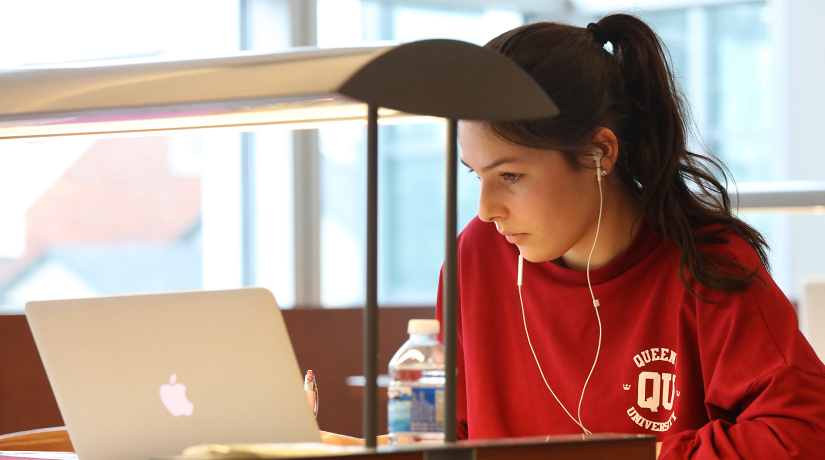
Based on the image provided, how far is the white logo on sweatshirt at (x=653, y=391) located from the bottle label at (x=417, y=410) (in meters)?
0.50

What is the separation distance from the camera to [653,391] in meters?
1.20

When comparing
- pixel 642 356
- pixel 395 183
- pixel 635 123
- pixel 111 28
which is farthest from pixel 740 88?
pixel 642 356

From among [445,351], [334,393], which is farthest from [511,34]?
[334,393]

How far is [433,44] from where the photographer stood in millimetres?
753

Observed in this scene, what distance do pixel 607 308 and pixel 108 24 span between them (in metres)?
2.77

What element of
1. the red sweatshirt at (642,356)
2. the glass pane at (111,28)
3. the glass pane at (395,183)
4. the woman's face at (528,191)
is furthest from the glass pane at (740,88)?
the woman's face at (528,191)

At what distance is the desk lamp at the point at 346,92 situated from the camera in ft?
2.40

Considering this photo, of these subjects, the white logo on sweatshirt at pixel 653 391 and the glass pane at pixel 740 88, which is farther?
the glass pane at pixel 740 88

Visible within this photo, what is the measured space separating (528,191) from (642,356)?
296 mm

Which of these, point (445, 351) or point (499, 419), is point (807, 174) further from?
point (445, 351)

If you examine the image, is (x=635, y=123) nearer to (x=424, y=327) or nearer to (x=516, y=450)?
(x=424, y=327)

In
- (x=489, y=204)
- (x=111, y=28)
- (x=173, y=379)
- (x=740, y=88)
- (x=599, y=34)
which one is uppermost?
(x=111, y=28)

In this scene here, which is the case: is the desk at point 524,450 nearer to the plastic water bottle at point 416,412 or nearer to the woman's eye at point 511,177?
the plastic water bottle at point 416,412

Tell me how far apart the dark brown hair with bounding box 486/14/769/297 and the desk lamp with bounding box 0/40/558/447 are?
0.36m
